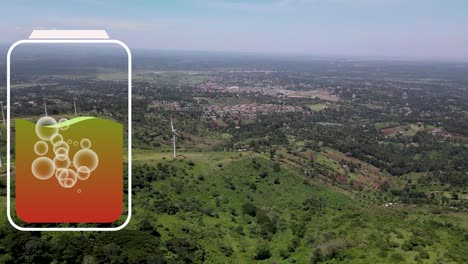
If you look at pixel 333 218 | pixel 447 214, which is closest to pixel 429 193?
pixel 447 214

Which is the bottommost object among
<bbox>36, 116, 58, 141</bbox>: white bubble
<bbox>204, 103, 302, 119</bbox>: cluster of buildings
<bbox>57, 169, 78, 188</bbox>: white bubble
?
<bbox>204, 103, 302, 119</bbox>: cluster of buildings

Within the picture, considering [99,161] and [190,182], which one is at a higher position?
[99,161]

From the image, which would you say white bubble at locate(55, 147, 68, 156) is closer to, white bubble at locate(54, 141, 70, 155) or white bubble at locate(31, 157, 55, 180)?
white bubble at locate(54, 141, 70, 155)

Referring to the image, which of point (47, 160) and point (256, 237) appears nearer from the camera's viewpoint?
point (47, 160)

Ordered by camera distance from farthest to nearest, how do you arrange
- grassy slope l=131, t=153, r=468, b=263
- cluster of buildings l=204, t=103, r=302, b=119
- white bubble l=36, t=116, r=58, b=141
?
cluster of buildings l=204, t=103, r=302, b=119, grassy slope l=131, t=153, r=468, b=263, white bubble l=36, t=116, r=58, b=141

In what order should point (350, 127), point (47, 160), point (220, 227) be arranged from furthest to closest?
1. point (350, 127)
2. point (220, 227)
3. point (47, 160)

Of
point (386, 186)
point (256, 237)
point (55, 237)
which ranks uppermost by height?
point (55, 237)

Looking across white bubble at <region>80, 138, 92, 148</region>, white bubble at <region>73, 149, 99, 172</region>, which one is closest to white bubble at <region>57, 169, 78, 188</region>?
white bubble at <region>73, 149, 99, 172</region>

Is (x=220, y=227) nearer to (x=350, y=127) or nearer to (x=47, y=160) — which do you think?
(x=47, y=160)

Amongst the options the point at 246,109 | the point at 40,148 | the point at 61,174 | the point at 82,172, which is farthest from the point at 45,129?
the point at 246,109
